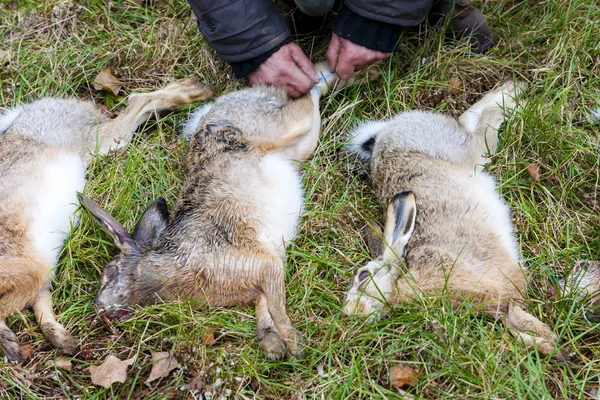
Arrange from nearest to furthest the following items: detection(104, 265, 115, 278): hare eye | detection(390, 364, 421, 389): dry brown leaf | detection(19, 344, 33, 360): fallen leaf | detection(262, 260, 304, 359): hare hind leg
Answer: detection(390, 364, 421, 389): dry brown leaf
detection(262, 260, 304, 359): hare hind leg
detection(19, 344, 33, 360): fallen leaf
detection(104, 265, 115, 278): hare eye

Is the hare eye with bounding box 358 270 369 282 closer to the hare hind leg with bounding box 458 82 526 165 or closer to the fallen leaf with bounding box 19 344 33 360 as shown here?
the hare hind leg with bounding box 458 82 526 165

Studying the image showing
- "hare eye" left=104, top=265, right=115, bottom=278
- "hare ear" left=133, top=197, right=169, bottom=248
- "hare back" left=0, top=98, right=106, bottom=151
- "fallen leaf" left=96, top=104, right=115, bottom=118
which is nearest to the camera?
"hare eye" left=104, top=265, right=115, bottom=278

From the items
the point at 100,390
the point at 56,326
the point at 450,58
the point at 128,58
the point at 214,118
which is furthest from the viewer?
the point at 128,58

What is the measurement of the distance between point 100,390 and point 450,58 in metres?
3.38

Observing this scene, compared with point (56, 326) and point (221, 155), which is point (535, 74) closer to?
point (221, 155)

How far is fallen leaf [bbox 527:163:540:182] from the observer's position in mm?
4617

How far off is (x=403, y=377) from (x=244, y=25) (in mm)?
2613

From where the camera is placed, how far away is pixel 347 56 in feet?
16.1

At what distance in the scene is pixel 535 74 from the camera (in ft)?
16.7

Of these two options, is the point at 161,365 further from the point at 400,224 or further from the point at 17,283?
the point at 400,224

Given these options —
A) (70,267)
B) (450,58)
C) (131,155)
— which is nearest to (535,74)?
(450,58)

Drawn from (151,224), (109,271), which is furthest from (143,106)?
(109,271)

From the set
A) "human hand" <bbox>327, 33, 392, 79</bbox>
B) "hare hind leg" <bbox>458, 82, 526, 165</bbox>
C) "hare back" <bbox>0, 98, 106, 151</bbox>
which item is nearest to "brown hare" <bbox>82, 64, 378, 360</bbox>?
"human hand" <bbox>327, 33, 392, 79</bbox>

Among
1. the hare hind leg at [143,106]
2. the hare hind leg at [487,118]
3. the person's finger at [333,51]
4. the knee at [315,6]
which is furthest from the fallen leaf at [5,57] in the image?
the hare hind leg at [487,118]
